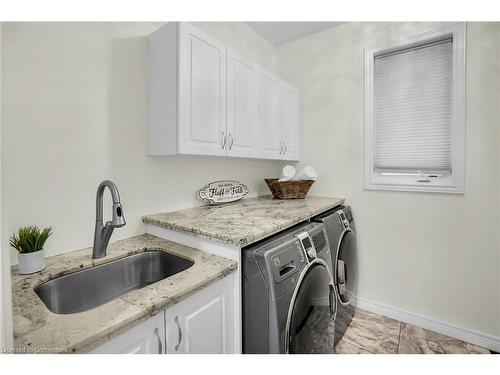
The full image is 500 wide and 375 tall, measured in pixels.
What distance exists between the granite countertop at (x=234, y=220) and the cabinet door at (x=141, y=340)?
0.42 meters

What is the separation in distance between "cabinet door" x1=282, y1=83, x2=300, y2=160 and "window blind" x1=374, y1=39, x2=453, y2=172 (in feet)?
2.29

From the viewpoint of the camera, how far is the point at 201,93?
1482 millimetres

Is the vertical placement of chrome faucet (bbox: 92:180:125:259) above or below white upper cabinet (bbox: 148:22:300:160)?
below

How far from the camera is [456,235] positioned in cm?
184

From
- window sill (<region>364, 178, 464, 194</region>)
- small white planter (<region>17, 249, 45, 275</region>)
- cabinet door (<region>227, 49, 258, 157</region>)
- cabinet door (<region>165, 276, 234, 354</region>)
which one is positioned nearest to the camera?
cabinet door (<region>165, 276, 234, 354</region>)

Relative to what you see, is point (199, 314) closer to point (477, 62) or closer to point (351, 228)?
point (351, 228)

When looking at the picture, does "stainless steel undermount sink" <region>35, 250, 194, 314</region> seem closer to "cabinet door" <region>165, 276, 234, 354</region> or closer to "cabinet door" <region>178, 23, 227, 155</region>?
"cabinet door" <region>165, 276, 234, 354</region>

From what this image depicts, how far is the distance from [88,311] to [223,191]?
1.35m

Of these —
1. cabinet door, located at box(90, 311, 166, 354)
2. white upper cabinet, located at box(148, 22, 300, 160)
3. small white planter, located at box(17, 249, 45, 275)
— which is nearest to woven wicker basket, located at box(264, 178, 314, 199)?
white upper cabinet, located at box(148, 22, 300, 160)

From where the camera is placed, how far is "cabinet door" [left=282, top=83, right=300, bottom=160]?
2299 mm

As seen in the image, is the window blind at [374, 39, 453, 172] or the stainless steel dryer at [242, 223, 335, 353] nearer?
the stainless steel dryer at [242, 223, 335, 353]

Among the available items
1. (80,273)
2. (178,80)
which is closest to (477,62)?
(178,80)

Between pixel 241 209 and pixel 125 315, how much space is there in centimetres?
114
